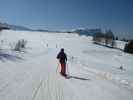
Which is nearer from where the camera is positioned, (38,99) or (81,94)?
(38,99)

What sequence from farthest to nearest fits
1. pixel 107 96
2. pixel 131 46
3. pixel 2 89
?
1. pixel 131 46
2. pixel 107 96
3. pixel 2 89

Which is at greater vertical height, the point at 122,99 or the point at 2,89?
the point at 2,89

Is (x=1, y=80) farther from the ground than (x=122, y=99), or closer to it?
farther from the ground

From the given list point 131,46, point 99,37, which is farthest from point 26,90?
point 99,37

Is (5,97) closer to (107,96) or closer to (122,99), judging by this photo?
(107,96)

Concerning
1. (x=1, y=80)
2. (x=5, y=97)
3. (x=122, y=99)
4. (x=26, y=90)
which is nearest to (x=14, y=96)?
(x=5, y=97)

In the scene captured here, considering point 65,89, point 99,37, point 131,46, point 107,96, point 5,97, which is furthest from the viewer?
point 99,37

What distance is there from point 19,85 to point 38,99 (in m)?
1.88

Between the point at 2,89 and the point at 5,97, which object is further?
the point at 2,89

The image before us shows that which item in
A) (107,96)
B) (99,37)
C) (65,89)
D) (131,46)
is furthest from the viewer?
(99,37)

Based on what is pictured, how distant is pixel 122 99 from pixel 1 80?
548 cm

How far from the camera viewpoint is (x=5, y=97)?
564cm

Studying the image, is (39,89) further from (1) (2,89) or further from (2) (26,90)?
(1) (2,89)

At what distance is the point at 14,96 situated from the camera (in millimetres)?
5824
